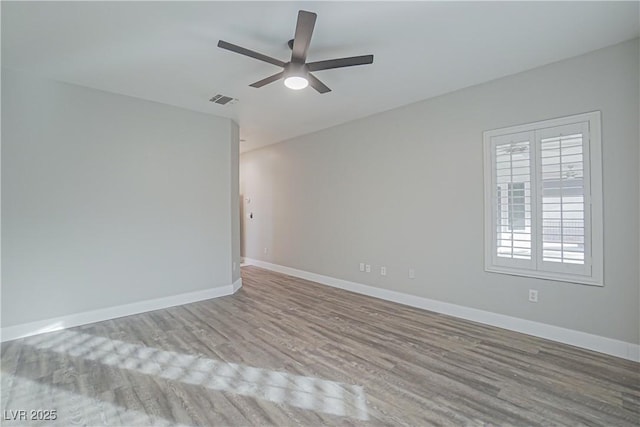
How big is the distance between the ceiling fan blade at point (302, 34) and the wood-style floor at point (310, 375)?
8.59ft

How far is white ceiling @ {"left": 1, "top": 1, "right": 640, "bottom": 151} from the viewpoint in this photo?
7.93 ft

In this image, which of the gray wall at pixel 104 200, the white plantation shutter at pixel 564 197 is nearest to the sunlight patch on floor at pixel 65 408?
the gray wall at pixel 104 200

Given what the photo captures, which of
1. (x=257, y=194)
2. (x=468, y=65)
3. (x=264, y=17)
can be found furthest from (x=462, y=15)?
(x=257, y=194)

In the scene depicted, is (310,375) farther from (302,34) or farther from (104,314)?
(104,314)

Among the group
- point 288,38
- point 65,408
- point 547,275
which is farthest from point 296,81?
point 547,275

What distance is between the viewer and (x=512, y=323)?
3570mm

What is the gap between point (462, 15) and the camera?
2.50 m

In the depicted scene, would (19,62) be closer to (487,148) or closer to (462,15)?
(462,15)

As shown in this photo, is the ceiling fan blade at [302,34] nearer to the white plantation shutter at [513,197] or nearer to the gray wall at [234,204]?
the white plantation shutter at [513,197]

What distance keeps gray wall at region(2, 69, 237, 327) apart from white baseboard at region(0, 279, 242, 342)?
2.7 inches

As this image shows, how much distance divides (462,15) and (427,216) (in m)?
2.46

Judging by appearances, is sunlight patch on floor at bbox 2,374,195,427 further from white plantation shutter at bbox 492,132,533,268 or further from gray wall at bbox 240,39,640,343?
white plantation shutter at bbox 492,132,533,268

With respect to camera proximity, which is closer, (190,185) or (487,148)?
(487,148)

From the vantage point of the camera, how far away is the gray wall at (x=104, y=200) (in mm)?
3438
